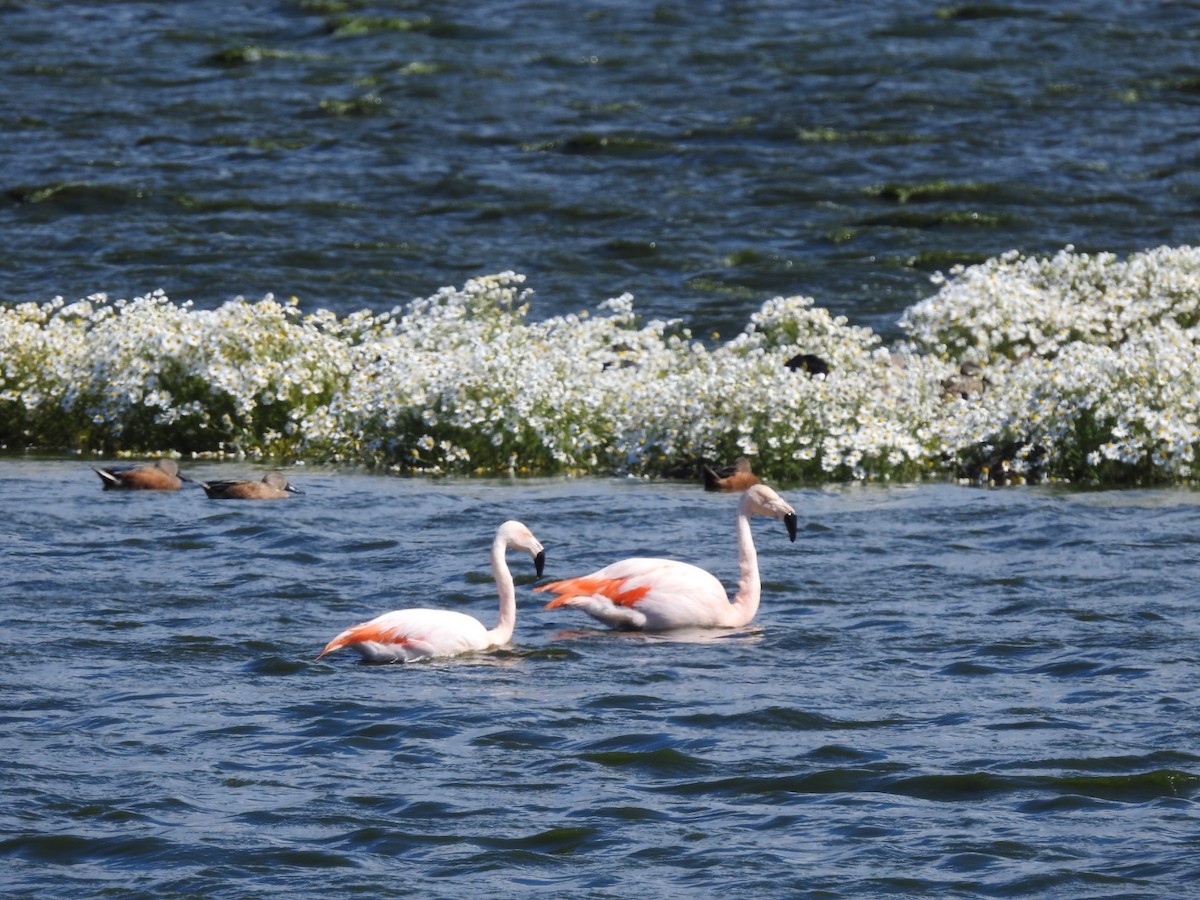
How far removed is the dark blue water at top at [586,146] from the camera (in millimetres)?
26500

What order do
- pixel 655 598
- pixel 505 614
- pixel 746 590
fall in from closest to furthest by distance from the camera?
1. pixel 505 614
2. pixel 655 598
3. pixel 746 590

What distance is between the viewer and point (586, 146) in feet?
107

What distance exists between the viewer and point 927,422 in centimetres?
1728

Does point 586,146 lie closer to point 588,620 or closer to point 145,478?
point 145,478

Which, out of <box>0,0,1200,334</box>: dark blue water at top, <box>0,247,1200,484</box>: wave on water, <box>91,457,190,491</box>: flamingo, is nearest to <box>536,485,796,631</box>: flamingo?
<box>0,247,1200,484</box>: wave on water

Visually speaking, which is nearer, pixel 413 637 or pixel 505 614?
pixel 413 637

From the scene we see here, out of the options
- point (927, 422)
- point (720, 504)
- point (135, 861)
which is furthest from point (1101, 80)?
point (135, 861)

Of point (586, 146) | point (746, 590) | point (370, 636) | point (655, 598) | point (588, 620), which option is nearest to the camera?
point (370, 636)

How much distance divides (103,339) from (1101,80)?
2209 cm

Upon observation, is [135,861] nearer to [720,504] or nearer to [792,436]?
[720,504]


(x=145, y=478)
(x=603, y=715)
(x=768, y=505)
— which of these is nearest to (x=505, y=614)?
(x=603, y=715)

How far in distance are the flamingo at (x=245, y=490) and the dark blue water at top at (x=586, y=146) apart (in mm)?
8733

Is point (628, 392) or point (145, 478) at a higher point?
point (628, 392)

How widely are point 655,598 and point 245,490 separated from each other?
490cm
